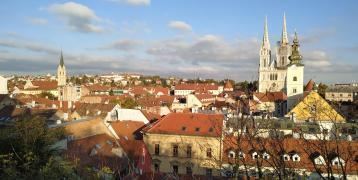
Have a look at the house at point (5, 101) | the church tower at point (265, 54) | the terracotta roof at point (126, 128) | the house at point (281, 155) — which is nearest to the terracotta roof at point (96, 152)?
the terracotta roof at point (126, 128)

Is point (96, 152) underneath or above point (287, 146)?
underneath

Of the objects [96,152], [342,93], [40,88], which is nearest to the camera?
[96,152]

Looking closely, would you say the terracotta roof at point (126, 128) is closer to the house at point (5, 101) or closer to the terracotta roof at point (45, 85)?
the house at point (5, 101)

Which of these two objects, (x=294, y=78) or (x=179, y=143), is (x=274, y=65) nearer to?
(x=294, y=78)

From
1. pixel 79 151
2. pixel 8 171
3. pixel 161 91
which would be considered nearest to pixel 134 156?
pixel 79 151

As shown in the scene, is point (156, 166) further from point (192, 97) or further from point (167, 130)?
point (192, 97)

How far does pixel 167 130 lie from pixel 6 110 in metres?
23.8

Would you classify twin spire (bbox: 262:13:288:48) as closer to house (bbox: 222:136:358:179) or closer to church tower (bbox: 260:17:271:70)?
church tower (bbox: 260:17:271:70)

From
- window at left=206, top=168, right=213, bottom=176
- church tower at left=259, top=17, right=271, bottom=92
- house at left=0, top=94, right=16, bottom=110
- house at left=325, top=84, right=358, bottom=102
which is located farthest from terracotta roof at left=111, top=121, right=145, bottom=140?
house at left=325, top=84, right=358, bottom=102

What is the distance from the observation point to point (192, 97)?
247 ft

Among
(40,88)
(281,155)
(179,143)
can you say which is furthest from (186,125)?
(40,88)

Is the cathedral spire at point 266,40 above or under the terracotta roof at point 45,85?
above

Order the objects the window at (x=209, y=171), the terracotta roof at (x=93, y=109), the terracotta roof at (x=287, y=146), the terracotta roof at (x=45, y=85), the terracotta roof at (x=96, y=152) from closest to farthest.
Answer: the terracotta roof at (x=287, y=146) < the terracotta roof at (x=96, y=152) < the window at (x=209, y=171) < the terracotta roof at (x=93, y=109) < the terracotta roof at (x=45, y=85)

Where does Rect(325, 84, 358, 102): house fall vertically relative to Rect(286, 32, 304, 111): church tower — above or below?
below
